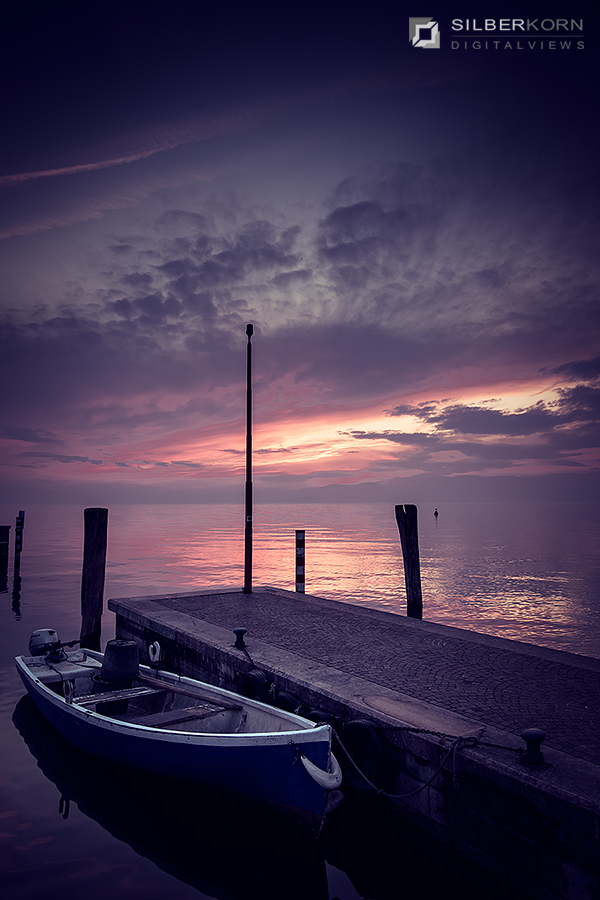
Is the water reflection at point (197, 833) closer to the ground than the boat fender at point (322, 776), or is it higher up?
closer to the ground

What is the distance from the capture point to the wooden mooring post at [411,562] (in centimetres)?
1131

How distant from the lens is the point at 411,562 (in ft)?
37.7

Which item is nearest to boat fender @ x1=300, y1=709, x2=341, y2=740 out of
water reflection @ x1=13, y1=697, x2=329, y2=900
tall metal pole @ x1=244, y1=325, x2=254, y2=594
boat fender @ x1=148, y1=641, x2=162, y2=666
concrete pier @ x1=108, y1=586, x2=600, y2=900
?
concrete pier @ x1=108, y1=586, x2=600, y2=900

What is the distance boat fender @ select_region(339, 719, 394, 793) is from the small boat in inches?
11.1

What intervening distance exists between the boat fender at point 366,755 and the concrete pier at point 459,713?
0.03 metres

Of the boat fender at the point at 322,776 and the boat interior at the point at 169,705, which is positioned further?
the boat interior at the point at 169,705

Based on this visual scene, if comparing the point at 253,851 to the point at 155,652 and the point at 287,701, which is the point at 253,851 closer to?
the point at 287,701

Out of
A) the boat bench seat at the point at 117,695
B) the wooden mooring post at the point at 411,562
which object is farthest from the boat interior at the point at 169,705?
the wooden mooring post at the point at 411,562

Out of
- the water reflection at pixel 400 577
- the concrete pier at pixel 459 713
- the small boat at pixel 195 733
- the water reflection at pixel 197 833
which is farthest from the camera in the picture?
the water reflection at pixel 400 577

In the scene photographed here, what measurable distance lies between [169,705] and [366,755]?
3.23m

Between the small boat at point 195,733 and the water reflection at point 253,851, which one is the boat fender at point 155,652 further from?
the water reflection at point 253,851

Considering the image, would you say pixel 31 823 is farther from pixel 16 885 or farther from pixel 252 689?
pixel 252 689

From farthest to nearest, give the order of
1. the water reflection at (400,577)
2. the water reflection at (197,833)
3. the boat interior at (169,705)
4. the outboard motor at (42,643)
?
the water reflection at (400,577) < the outboard motor at (42,643) < the boat interior at (169,705) < the water reflection at (197,833)

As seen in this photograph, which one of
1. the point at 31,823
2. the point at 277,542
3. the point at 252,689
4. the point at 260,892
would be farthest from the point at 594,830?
the point at 277,542
